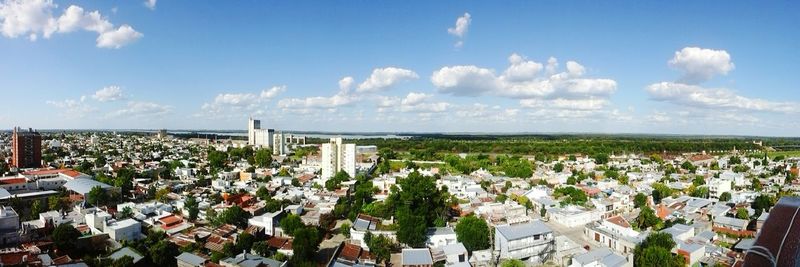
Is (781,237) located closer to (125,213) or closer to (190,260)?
(190,260)

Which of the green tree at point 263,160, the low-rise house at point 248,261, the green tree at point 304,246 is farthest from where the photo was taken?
the green tree at point 263,160

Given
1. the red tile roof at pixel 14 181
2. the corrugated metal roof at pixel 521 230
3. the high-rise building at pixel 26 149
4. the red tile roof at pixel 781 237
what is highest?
the red tile roof at pixel 781 237

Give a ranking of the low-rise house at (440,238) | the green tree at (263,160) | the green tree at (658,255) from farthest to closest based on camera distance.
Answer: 1. the green tree at (263,160)
2. the low-rise house at (440,238)
3. the green tree at (658,255)

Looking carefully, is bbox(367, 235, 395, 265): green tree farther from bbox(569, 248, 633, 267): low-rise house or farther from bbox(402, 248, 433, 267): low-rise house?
bbox(569, 248, 633, 267): low-rise house

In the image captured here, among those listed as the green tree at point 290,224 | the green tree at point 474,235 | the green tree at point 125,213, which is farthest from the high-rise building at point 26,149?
the green tree at point 474,235

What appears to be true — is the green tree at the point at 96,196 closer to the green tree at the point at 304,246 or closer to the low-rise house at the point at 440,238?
the green tree at the point at 304,246

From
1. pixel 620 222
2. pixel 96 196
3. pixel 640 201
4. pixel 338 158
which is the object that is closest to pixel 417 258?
pixel 620 222

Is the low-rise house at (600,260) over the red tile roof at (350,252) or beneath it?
over

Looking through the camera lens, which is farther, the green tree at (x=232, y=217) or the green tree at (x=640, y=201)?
the green tree at (x=640, y=201)
